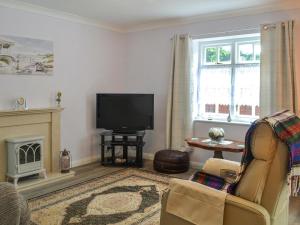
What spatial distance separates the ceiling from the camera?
379 cm

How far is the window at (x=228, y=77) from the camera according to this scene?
14.3 feet

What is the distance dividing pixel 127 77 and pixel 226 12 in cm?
223

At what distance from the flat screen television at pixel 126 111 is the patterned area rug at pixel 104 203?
1002 millimetres

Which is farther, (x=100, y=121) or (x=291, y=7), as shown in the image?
(x=100, y=121)

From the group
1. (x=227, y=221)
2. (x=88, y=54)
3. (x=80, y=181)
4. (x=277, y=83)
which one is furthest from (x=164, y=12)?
(x=227, y=221)

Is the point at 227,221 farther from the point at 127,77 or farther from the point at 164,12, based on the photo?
the point at 127,77

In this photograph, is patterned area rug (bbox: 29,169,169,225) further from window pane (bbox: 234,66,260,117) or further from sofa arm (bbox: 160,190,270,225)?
→ window pane (bbox: 234,66,260,117)

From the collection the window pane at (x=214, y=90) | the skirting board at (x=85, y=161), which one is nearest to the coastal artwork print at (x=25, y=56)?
the skirting board at (x=85, y=161)

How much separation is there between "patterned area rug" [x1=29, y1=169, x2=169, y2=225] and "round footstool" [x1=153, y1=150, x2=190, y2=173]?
30 centimetres

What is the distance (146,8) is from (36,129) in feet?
7.73

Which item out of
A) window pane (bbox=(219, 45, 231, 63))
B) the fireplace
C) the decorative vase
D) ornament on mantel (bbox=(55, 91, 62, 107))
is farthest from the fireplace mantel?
window pane (bbox=(219, 45, 231, 63))

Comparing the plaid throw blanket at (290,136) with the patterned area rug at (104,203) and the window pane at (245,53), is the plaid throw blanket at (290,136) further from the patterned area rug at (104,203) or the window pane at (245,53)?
the window pane at (245,53)

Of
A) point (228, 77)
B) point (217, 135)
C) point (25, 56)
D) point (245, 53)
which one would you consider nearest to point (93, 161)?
point (25, 56)

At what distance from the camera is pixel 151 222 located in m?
2.76
